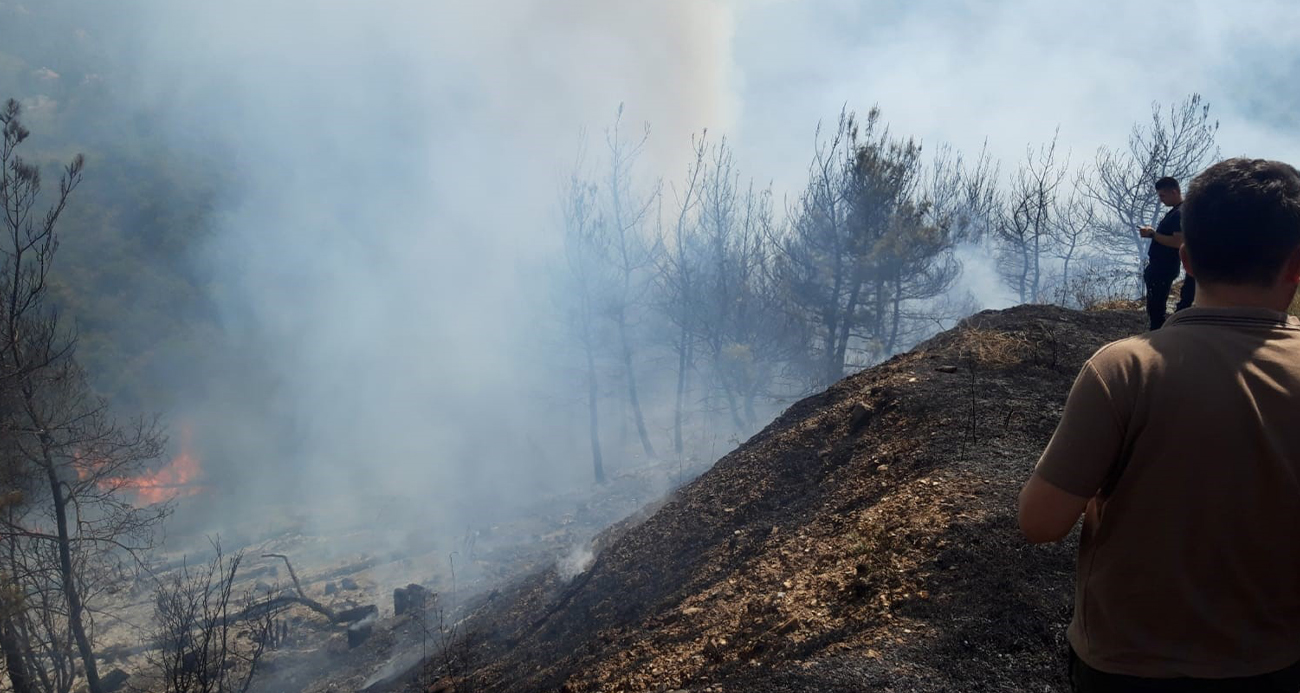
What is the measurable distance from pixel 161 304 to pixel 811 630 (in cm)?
2903

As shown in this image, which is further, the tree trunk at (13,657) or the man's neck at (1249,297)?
the tree trunk at (13,657)

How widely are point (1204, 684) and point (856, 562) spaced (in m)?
2.79

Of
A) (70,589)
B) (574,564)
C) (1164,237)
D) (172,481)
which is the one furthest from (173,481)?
(1164,237)

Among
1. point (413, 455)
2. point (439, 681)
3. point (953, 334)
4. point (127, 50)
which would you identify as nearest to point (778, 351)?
point (413, 455)

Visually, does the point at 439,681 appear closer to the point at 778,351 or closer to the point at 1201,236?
the point at 1201,236

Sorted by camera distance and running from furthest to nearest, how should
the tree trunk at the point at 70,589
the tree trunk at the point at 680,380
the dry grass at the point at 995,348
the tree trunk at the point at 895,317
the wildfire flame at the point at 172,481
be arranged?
the tree trunk at the point at 680,380
the wildfire flame at the point at 172,481
the tree trunk at the point at 895,317
the tree trunk at the point at 70,589
the dry grass at the point at 995,348

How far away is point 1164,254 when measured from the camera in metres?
5.86

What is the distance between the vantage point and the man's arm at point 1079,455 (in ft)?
4.61

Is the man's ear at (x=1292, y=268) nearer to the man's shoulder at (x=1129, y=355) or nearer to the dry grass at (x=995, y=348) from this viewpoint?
the man's shoulder at (x=1129, y=355)

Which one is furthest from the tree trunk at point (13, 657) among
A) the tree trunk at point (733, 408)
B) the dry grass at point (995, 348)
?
the tree trunk at point (733, 408)

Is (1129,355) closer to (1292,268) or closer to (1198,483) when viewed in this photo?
(1198,483)

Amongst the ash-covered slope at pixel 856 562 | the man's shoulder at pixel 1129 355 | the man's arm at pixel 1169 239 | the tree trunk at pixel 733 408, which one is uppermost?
the man's arm at pixel 1169 239

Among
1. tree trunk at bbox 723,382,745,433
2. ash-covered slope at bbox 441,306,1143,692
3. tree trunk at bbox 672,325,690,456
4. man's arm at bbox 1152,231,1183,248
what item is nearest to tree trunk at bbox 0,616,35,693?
ash-covered slope at bbox 441,306,1143,692

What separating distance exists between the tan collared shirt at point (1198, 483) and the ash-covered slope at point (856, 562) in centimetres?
165
